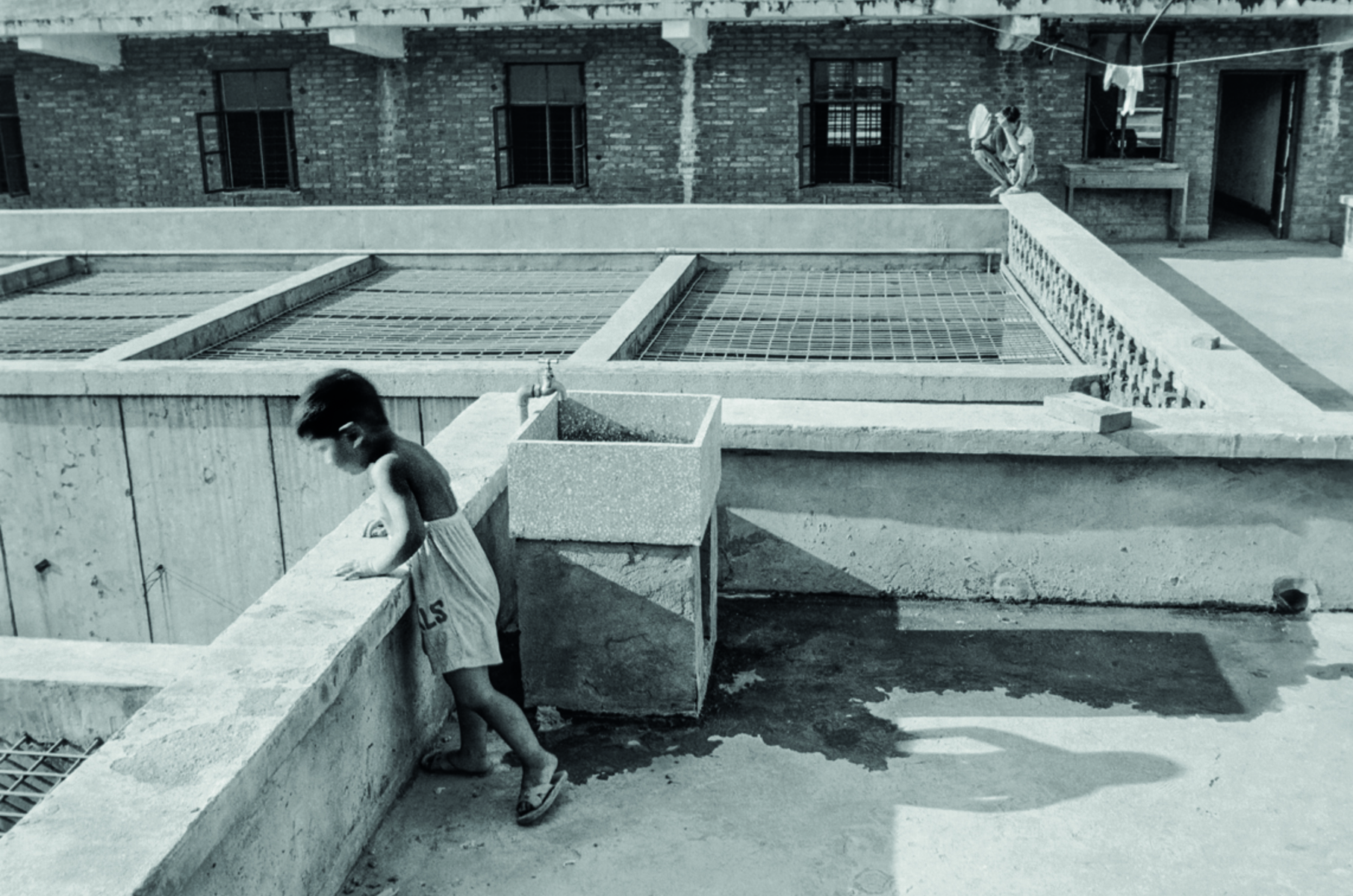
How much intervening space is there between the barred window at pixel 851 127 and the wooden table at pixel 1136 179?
2.30m

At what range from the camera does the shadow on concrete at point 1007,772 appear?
140 inches

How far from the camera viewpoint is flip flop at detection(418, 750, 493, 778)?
3.68 meters

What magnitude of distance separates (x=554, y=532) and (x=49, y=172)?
57.2 feet

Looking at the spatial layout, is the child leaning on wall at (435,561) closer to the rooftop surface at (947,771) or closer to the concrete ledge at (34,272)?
the rooftop surface at (947,771)

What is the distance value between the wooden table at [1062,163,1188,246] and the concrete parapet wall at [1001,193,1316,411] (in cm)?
591

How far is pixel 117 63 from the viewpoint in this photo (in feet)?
57.3

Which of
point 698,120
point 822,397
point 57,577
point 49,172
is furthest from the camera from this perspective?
point 49,172

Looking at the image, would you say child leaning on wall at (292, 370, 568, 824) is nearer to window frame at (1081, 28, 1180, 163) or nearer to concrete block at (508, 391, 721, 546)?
concrete block at (508, 391, 721, 546)

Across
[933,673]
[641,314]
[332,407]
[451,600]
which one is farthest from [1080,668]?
[641,314]

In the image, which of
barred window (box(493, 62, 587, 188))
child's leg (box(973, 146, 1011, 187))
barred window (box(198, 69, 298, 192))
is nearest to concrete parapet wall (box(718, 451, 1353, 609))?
child's leg (box(973, 146, 1011, 187))

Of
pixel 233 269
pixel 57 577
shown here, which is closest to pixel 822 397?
pixel 57 577

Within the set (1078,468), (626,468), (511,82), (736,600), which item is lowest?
(736,600)

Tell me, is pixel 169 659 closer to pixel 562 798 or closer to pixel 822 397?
pixel 562 798

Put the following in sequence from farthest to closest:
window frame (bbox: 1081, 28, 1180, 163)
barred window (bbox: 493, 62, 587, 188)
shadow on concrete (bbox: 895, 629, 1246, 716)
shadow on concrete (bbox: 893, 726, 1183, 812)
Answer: barred window (bbox: 493, 62, 587, 188) < window frame (bbox: 1081, 28, 1180, 163) < shadow on concrete (bbox: 895, 629, 1246, 716) < shadow on concrete (bbox: 893, 726, 1183, 812)
